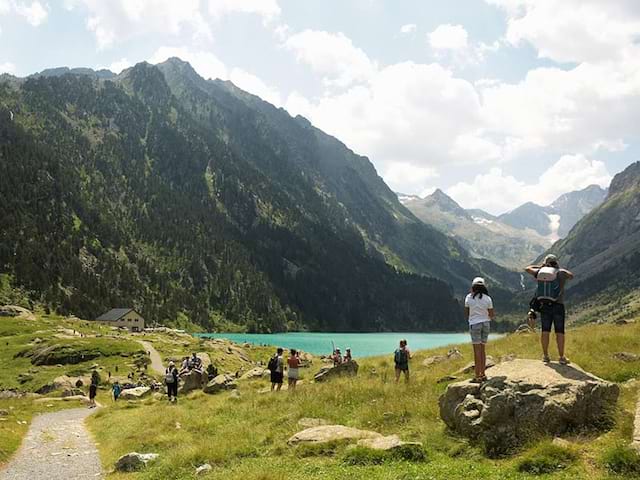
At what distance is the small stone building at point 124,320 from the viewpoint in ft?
530

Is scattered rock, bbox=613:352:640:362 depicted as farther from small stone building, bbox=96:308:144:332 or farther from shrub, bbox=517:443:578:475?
small stone building, bbox=96:308:144:332

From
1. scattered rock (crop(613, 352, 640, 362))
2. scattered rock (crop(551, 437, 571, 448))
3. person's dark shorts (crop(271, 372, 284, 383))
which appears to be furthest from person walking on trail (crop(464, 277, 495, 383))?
person's dark shorts (crop(271, 372, 284, 383))

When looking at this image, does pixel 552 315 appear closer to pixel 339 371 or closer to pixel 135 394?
pixel 339 371

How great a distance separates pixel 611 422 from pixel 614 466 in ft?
8.07

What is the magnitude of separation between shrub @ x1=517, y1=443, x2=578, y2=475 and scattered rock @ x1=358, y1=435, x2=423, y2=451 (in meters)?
2.96

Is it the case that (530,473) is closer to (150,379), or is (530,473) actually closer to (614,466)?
(614,466)

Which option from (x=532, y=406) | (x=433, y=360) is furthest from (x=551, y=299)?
(x=433, y=360)

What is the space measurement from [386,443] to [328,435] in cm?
250

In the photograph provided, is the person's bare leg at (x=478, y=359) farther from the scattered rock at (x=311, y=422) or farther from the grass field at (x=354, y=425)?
the scattered rock at (x=311, y=422)

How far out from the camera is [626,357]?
19641mm

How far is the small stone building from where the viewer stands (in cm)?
16150

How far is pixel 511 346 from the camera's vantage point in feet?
97.4

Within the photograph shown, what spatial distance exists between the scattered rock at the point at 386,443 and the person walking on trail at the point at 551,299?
519 cm

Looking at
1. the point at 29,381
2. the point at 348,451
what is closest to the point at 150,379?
the point at 29,381
